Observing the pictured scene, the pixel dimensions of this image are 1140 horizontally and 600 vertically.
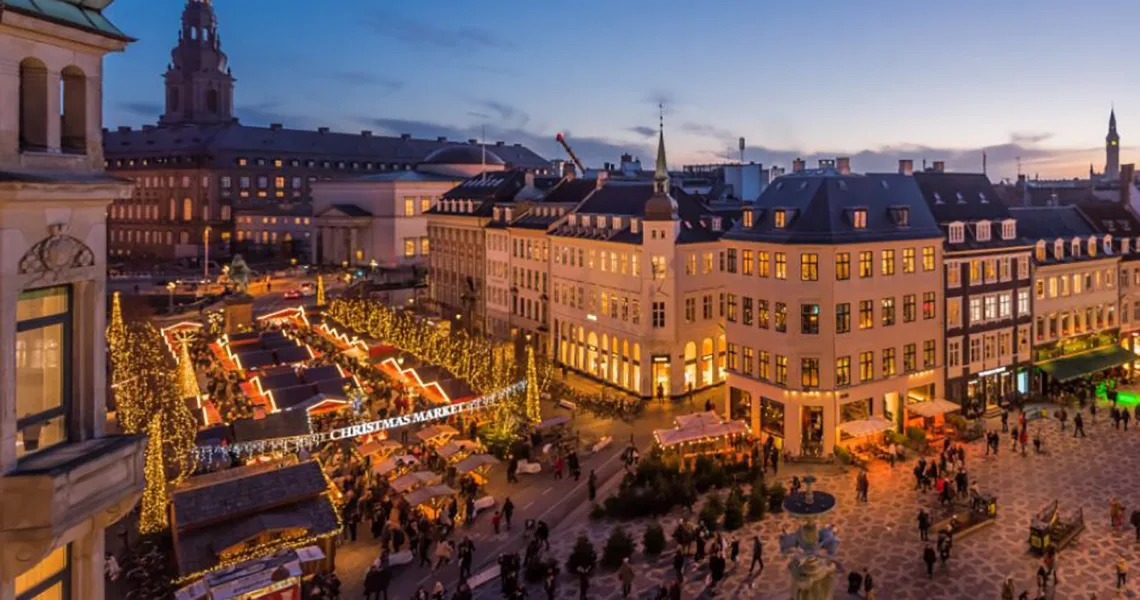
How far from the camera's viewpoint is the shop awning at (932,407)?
44.9 metres

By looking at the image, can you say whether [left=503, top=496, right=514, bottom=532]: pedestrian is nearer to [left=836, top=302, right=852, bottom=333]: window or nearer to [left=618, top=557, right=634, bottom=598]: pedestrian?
[left=618, top=557, right=634, bottom=598]: pedestrian

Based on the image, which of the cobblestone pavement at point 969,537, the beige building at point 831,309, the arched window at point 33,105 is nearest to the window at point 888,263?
the beige building at point 831,309

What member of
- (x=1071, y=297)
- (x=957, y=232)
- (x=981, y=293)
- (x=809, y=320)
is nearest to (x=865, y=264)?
(x=809, y=320)

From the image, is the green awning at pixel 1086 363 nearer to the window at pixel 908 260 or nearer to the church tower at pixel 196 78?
the window at pixel 908 260

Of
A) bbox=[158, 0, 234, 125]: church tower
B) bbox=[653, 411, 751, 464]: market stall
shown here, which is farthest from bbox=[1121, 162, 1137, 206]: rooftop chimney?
bbox=[158, 0, 234, 125]: church tower

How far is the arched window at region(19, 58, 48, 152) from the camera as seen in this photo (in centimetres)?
977

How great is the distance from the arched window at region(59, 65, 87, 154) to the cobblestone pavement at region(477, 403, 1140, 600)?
2143 centimetres

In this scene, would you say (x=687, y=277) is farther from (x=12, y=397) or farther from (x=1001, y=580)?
(x=12, y=397)

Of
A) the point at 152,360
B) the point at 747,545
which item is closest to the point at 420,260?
the point at 152,360

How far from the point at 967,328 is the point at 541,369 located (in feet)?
88.7

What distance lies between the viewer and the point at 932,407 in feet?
149

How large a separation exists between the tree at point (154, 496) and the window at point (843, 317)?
31.7 m

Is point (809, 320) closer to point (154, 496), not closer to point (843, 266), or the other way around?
point (843, 266)

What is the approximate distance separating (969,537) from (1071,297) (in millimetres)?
31358
